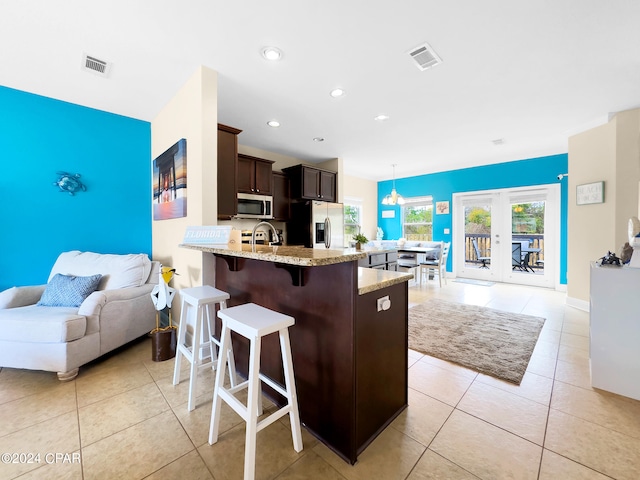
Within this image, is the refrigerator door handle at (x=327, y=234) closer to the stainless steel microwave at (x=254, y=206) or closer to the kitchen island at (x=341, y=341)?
the stainless steel microwave at (x=254, y=206)

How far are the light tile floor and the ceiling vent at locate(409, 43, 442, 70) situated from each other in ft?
8.81

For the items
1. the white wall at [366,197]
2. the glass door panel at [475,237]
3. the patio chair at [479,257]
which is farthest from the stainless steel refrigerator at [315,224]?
the patio chair at [479,257]

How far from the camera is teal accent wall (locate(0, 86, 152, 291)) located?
2.74 metres

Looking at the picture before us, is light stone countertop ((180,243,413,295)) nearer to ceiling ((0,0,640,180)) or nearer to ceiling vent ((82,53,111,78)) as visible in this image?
ceiling ((0,0,640,180))

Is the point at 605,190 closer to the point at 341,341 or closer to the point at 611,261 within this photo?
the point at 611,261

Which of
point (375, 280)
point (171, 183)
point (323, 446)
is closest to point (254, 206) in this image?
point (171, 183)

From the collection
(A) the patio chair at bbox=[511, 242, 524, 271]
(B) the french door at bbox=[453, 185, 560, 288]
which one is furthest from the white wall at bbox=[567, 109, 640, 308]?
(A) the patio chair at bbox=[511, 242, 524, 271]

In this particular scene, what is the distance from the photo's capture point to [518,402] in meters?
1.83

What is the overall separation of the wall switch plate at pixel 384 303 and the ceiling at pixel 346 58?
1898mm

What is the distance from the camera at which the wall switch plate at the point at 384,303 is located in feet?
4.92

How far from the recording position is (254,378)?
1251 mm

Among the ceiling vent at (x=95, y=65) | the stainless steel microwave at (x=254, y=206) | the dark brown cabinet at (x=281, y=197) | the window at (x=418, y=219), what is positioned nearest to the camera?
the ceiling vent at (x=95, y=65)

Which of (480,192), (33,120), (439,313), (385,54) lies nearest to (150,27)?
(385,54)

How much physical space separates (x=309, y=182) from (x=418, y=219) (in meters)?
3.59
